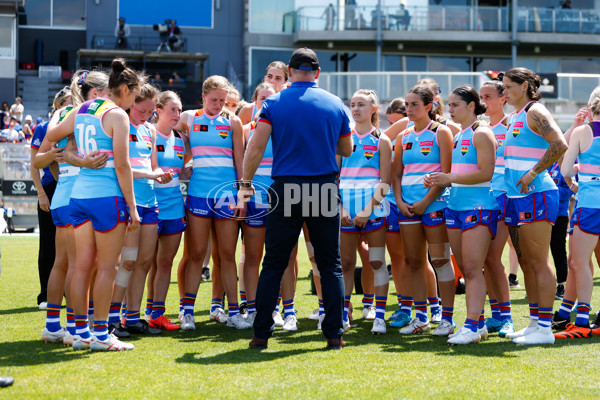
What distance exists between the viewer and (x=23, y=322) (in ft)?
21.9

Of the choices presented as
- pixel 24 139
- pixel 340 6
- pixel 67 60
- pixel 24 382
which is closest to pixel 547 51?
pixel 340 6

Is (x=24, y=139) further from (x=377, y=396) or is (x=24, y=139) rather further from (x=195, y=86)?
(x=377, y=396)

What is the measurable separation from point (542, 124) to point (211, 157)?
9.28 feet

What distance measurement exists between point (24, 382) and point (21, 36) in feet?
104

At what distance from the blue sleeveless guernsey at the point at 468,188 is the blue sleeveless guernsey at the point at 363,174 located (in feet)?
2.53

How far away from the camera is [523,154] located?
5.85 metres

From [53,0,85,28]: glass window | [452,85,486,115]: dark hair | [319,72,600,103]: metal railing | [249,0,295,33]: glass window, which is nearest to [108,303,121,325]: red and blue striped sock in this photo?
[452,85,486,115]: dark hair


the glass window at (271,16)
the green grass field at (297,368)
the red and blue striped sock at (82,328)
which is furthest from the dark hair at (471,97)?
the glass window at (271,16)

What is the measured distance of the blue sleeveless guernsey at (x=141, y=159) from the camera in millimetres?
6105

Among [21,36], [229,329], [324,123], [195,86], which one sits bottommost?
[229,329]

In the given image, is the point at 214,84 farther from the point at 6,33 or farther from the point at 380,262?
the point at 6,33

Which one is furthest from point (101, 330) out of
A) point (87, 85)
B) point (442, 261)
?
point (442, 261)

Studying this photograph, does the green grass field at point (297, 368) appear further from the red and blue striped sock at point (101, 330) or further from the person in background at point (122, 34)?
the person in background at point (122, 34)

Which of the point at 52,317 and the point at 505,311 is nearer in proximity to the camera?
the point at 52,317
